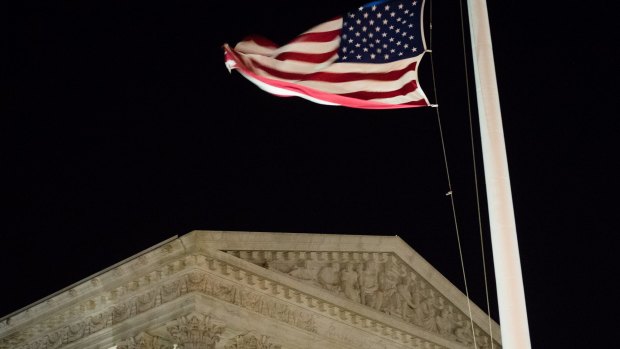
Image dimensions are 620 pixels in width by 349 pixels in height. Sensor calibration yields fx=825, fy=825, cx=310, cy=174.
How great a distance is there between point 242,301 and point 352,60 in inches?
387

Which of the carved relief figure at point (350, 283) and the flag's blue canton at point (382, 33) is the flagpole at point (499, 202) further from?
the carved relief figure at point (350, 283)

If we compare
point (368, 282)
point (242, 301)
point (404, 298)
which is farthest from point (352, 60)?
point (404, 298)

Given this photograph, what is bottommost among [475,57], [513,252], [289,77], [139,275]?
[513,252]

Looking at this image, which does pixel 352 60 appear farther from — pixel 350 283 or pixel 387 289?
pixel 387 289

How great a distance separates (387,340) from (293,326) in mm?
3502

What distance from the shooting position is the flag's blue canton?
10938mm

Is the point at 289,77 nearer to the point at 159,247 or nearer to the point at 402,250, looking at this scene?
the point at 159,247

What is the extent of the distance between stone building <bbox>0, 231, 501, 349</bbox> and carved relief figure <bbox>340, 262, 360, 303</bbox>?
3 centimetres

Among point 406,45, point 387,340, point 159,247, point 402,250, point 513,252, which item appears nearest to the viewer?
point 513,252

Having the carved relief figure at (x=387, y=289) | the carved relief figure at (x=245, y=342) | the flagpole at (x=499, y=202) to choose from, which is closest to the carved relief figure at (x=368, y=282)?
the carved relief figure at (x=387, y=289)

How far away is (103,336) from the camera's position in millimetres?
19953

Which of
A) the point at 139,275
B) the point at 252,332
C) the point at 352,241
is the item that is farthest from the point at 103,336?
the point at 352,241

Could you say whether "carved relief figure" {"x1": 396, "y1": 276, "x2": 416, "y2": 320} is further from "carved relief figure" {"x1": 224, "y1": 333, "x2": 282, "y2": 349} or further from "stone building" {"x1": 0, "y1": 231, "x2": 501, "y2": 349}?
"carved relief figure" {"x1": 224, "y1": 333, "x2": 282, "y2": 349}

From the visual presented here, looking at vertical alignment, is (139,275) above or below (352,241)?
below
